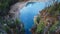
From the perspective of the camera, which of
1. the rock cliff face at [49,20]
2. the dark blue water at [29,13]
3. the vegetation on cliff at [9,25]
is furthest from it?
the dark blue water at [29,13]

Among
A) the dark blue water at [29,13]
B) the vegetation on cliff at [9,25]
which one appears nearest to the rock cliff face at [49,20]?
the dark blue water at [29,13]

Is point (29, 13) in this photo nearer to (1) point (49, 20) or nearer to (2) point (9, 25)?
(2) point (9, 25)

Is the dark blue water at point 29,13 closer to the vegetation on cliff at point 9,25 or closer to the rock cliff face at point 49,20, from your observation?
the vegetation on cliff at point 9,25

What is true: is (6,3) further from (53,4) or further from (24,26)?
(53,4)

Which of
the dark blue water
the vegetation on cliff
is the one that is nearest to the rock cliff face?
the dark blue water

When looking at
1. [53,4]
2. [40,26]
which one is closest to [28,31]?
[40,26]

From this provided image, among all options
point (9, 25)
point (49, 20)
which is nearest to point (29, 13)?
point (9, 25)
